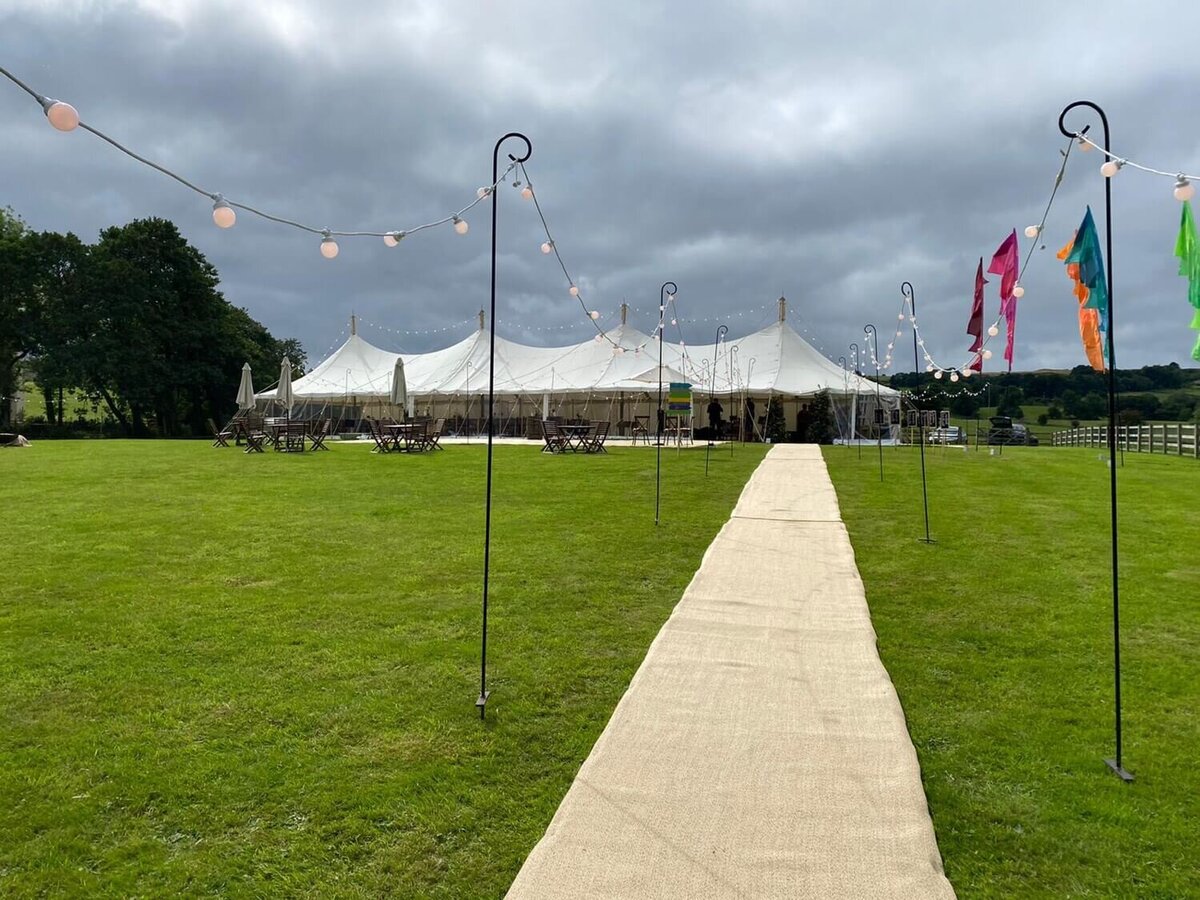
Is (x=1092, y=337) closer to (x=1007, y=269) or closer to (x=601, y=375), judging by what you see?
(x=1007, y=269)

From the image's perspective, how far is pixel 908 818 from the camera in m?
2.21

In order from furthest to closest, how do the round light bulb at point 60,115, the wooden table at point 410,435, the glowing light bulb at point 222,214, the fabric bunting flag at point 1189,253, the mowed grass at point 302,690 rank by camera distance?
1. the wooden table at point 410,435
2. the fabric bunting flag at point 1189,253
3. the glowing light bulb at point 222,214
4. the round light bulb at point 60,115
5. the mowed grass at point 302,690

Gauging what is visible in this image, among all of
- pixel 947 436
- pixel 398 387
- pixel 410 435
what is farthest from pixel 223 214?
pixel 947 436

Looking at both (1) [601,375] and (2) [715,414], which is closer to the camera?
(2) [715,414]

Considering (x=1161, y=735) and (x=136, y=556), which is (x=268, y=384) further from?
(x=1161, y=735)

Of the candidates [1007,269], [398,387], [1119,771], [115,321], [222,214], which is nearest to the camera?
[1119,771]

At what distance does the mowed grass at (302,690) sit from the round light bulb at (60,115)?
84.9 inches

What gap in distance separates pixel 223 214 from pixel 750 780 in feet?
9.89

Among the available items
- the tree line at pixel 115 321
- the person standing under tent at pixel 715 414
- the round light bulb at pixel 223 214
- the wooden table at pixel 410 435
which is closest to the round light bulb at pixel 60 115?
the round light bulb at pixel 223 214

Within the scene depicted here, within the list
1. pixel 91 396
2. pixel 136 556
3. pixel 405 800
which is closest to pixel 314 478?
pixel 136 556

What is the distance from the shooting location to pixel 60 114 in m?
2.33

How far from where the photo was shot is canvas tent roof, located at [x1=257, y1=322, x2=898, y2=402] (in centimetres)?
2455

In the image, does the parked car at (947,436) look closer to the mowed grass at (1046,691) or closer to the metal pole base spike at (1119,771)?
the mowed grass at (1046,691)

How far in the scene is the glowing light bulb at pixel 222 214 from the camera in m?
3.01
